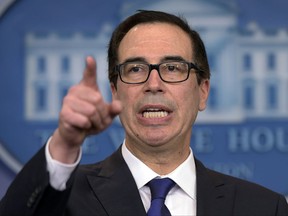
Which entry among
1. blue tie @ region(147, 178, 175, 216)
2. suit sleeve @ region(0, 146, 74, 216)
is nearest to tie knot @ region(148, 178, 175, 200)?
blue tie @ region(147, 178, 175, 216)

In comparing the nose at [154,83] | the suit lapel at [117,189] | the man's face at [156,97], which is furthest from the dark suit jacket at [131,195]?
the nose at [154,83]

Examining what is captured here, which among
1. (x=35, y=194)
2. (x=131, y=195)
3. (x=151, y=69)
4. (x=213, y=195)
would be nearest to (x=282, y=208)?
(x=213, y=195)

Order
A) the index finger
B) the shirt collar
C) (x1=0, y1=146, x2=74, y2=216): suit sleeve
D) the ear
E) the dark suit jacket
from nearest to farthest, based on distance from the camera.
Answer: the index finger → (x1=0, y1=146, x2=74, y2=216): suit sleeve → the dark suit jacket → the shirt collar → the ear

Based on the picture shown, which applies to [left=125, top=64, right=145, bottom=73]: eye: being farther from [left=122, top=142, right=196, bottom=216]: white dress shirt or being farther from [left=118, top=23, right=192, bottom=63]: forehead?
[left=122, top=142, right=196, bottom=216]: white dress shirt

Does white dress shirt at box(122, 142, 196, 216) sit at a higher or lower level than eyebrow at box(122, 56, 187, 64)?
lower

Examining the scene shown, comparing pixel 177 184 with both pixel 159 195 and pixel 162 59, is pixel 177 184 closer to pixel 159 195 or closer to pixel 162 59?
pixel 159 195

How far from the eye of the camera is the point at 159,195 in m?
1.59

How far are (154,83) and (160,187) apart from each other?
0.92 feet

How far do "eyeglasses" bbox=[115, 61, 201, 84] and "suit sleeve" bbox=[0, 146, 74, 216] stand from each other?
47 centimetres

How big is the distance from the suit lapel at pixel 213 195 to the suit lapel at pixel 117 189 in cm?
17

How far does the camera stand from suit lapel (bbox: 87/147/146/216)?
1.55m

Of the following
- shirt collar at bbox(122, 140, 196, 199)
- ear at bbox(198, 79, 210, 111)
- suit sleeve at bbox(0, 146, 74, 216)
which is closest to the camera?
suit sleeve at bbox(0, 146, 74, 216)

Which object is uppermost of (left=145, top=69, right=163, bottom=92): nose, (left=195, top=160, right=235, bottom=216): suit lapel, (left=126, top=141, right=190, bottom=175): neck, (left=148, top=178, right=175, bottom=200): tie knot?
(left=145, top=69, right=163, bottom=92): nose

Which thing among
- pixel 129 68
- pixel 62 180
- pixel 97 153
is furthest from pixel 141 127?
pixel 97 153
